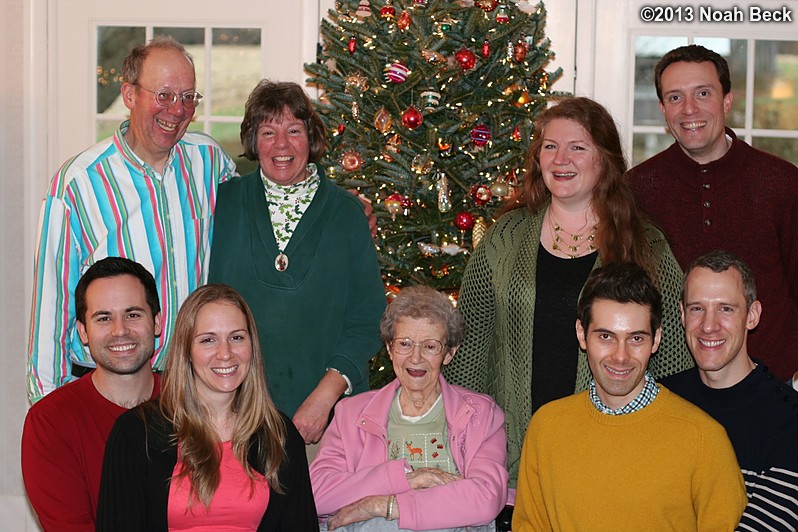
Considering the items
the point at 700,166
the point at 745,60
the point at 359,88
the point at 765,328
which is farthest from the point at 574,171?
the point at 745,60

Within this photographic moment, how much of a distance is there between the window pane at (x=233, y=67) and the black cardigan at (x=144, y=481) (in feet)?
8.23

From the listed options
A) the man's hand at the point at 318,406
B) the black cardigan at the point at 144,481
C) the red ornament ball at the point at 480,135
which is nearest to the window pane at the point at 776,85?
the red ornament ball at the point at 480,135

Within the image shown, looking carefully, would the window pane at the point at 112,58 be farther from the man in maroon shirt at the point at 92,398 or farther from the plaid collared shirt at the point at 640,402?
the plaid collared shirt at the point at 640,402

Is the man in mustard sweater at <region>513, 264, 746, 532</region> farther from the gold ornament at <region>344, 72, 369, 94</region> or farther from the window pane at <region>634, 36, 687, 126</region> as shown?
the window pane at <region>634, 36, 687, 126</region>

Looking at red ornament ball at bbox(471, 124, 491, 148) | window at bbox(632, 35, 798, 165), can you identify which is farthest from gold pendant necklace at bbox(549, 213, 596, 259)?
window at bbox(632, 35, 798, 165)

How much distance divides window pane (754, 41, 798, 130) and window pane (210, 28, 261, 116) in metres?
2.36

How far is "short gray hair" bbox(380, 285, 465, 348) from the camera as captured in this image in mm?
2967

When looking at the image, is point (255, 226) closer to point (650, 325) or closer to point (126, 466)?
point (126, 466)

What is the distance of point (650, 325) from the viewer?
262 centimetres

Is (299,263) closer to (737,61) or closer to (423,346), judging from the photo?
(423,346)

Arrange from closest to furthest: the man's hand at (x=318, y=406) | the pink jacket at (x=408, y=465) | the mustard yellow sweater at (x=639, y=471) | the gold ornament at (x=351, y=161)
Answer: the mustard yellow sweater at (x=639, y=471) < the pink jacket at (x=408, y=465) < the man's hand at (x=318, y=406) < the gold ornament at (x=351, y=161)

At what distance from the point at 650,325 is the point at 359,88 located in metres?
1.56

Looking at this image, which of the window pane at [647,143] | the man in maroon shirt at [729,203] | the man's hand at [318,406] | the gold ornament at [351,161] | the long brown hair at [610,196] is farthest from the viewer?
the window pane at [647,143]

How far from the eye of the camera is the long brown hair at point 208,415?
2559mm
